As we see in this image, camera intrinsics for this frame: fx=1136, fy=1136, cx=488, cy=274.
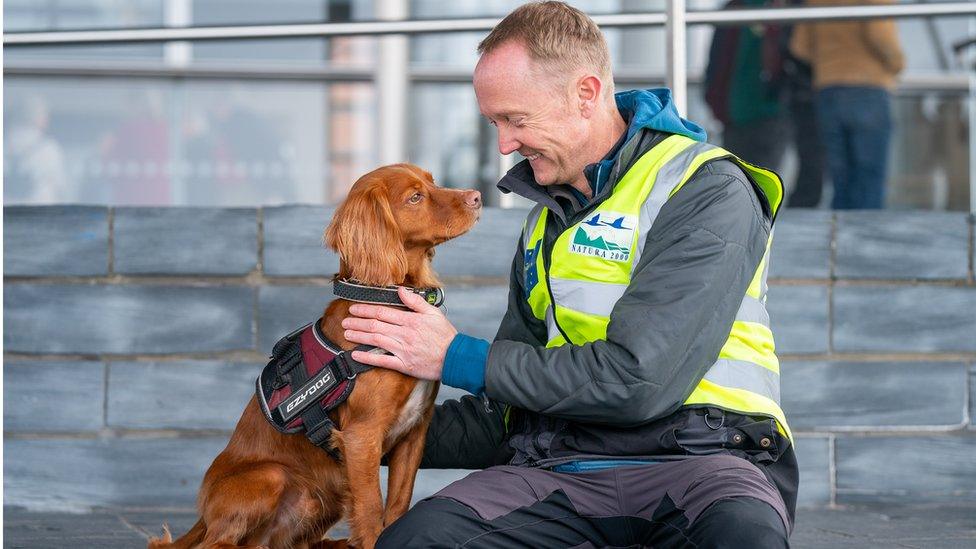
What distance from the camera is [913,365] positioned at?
351cm

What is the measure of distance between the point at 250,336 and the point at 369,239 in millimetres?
1144

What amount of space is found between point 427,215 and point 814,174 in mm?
3735

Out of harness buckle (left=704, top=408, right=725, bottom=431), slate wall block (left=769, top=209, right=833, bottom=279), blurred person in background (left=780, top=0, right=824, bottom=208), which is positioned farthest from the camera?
blurred person in background (left=780, top=0, right=824, bottom=208)

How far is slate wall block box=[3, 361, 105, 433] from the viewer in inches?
136

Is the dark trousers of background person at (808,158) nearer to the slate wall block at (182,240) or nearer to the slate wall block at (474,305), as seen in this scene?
the slate wall block at (474,305)

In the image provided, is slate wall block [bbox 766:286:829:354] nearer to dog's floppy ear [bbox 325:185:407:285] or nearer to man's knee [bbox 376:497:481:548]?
dog's floppy ear [bbox 325:185:407:285]

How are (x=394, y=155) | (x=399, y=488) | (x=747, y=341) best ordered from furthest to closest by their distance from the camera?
(x=394, y=155)
(x=399, y=488)
(x=747, y=341)

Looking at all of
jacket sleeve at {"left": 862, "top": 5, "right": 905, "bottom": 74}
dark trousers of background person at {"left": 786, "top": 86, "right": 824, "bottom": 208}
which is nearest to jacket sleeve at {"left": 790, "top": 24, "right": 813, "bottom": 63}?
jacket sleeve at {"left": 862, "top": 5, "right": 905, "bottom": 74}

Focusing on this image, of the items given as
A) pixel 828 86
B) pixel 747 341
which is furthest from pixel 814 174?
pixel 747 341

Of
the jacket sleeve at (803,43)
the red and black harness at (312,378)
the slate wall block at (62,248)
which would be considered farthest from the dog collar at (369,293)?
the jacket sleeve at (803,43)

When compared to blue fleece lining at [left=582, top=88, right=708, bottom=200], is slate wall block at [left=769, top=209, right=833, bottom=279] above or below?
below

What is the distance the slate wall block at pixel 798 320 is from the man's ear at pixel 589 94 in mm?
1396

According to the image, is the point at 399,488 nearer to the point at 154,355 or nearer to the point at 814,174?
the point at 154,355

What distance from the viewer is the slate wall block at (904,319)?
352 centimetres
